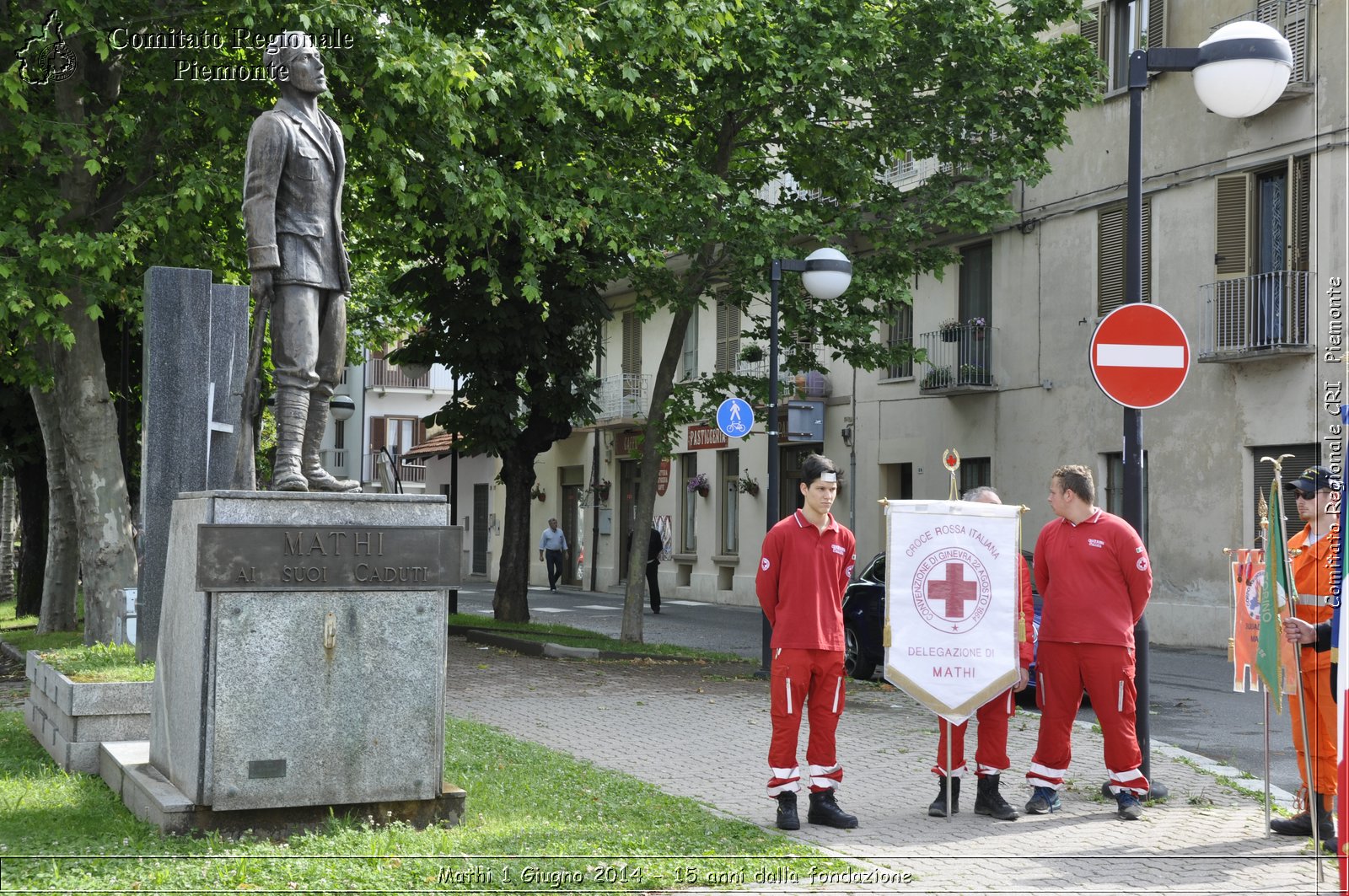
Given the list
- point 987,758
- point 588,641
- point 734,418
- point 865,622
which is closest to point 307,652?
point 987,758

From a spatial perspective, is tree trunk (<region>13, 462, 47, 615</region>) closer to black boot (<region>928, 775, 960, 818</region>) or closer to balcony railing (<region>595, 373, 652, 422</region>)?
balcony railing (<region>595, 373, 652, 422</region>)

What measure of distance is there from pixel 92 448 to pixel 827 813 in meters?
10.3

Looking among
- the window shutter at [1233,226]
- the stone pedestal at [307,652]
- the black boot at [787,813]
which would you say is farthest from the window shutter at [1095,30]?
the stone pedestal at [307,652]

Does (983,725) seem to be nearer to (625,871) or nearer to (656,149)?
(625,871)

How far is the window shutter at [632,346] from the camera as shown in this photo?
3912cm

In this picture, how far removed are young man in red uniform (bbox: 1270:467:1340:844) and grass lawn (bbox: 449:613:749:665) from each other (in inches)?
433

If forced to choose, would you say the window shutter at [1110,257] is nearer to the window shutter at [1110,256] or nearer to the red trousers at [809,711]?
the window shutter at [1110,256]

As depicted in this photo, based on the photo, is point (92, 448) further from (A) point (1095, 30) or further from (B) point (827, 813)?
A: (A) point (1095, 30)

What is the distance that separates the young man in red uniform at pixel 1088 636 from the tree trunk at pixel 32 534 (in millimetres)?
21118

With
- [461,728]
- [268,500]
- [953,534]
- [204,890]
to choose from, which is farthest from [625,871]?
[461,728]

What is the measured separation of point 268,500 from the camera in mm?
6762

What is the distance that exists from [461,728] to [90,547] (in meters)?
6.26

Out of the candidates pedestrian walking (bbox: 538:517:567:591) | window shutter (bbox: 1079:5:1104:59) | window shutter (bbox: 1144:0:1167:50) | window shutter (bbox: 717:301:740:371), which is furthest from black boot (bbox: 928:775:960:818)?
pedestrian walking (bbox: 538:517:567:591)

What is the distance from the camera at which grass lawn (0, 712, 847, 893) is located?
583 centimetres
